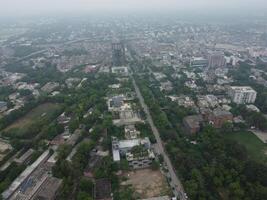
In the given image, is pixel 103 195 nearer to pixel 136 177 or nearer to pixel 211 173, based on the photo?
pixel 136 177

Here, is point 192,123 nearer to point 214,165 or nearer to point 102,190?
point 214,165

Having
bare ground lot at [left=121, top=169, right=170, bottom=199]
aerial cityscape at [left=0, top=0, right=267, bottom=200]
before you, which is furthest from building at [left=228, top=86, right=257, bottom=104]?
bare ground lot at [left=121, top=169, right=170, bottom=199]

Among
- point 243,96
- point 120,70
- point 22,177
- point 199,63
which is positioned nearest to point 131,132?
point 22,177

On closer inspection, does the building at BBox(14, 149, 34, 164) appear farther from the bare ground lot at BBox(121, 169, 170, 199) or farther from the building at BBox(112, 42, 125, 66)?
the building at BBox(112, 42, 125, 66)

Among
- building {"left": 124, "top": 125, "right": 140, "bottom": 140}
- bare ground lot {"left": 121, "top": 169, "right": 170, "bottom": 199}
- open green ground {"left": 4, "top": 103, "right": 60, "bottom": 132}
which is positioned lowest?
open green ground {"left": 4, "top": 103, "right": 60, "bottom": 132}

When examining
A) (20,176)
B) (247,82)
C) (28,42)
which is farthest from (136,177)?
(28,42)

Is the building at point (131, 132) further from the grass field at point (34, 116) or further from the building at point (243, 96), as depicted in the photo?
the building at point (243, 96)
